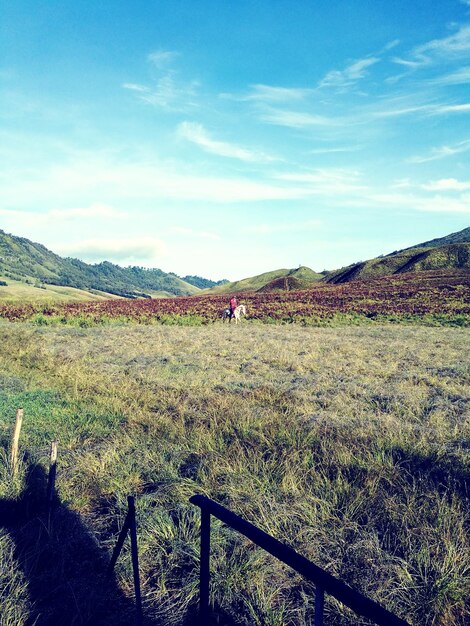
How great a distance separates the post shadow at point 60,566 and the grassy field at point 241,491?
2 centimetres

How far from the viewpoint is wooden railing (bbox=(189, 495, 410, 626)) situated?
1.27m

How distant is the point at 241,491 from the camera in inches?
181

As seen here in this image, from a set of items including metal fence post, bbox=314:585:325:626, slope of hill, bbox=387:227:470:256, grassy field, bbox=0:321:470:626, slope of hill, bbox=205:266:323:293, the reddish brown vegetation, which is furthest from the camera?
slope of hill, bbox=387:227:470:256

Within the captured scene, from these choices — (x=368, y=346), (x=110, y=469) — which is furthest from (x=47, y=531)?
(x=368, y=346)

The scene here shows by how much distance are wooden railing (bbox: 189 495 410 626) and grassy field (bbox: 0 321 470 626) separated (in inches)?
61.6

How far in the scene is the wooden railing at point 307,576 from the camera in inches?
49.9

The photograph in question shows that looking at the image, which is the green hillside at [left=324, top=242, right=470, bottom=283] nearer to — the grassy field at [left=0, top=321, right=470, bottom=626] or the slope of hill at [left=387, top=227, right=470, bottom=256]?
the slope of hill at [left=387, top=227, right=470, bottom=256]

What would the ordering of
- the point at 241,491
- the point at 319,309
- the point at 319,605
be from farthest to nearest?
the point at 319,309, the point at 241,491, the point at 319,605

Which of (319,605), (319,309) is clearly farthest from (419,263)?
(319,605)

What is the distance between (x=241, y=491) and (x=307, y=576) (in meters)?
3.32

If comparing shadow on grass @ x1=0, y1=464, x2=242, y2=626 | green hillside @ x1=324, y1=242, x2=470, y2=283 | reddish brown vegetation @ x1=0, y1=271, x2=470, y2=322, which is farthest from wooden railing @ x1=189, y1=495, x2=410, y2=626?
green hillside @ x1=324, y1=242, x2=470, y2=283

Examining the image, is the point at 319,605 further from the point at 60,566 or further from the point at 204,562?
the point at 60,566

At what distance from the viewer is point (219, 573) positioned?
138 inches

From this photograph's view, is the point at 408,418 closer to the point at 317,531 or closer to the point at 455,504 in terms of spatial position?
the point at 455,504
